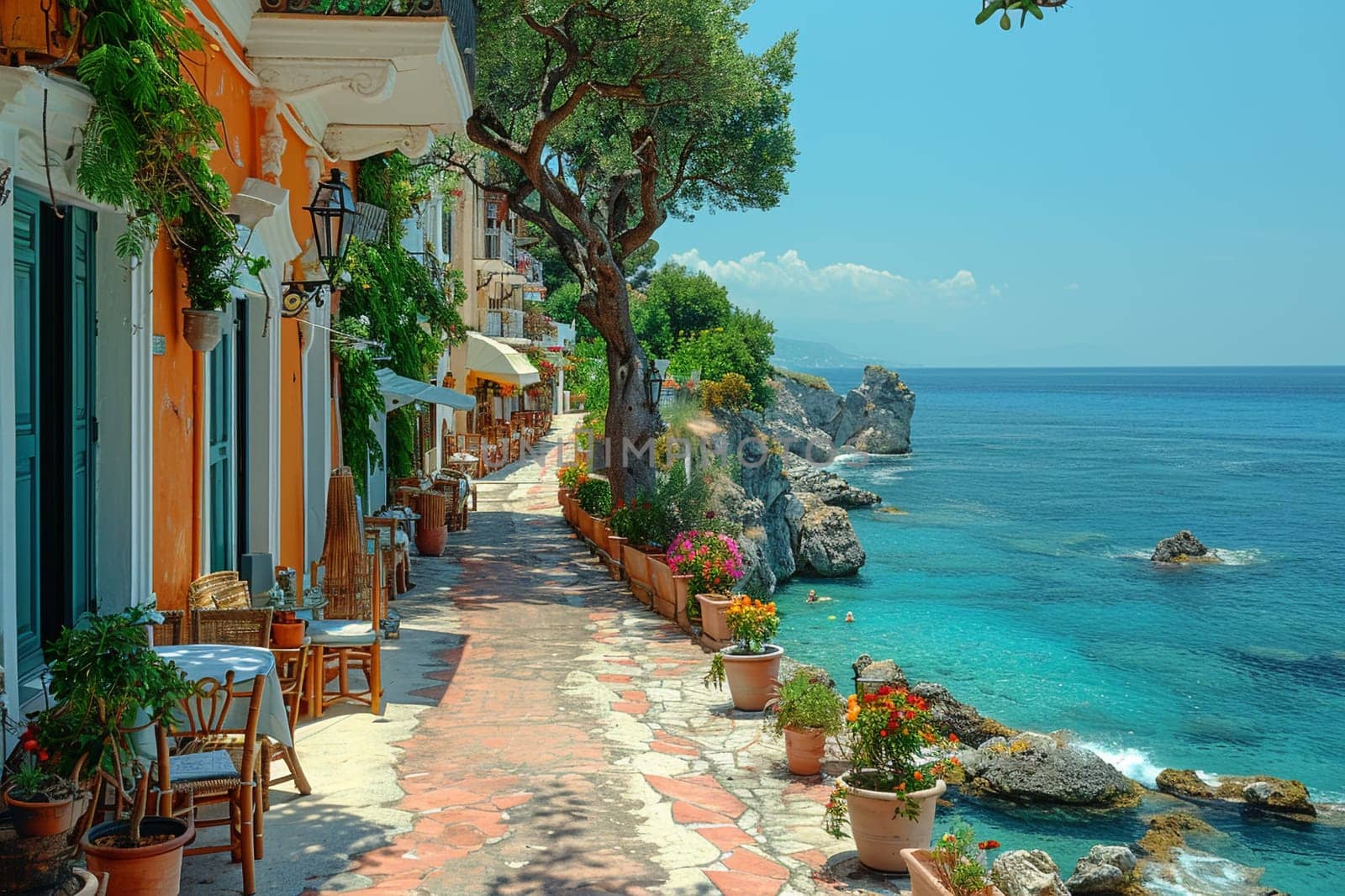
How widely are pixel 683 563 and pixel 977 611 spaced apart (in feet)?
68.7

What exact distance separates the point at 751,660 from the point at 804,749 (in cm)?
158

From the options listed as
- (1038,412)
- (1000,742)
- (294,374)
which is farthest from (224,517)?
(1038,412)

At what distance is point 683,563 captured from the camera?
11.5 meters

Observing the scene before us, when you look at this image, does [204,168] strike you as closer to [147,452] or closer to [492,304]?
[147,452]

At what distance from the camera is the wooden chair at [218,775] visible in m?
4.32

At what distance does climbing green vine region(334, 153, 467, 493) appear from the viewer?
40.4ft

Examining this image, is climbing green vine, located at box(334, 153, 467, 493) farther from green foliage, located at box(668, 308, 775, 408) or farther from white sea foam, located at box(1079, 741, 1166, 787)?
green foliage, located at box(668, 308, 775, 408)

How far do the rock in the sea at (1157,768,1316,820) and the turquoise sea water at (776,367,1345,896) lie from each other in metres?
0.35

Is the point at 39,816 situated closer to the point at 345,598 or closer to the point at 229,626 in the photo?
the point at 229,626

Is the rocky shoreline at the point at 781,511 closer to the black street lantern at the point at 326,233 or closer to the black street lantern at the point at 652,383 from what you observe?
the black street lantern at the point at 652,383

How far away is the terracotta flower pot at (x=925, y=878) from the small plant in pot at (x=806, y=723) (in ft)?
6.29

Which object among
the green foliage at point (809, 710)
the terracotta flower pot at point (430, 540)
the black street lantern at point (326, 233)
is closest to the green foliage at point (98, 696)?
the green foliage at point (809, 710)

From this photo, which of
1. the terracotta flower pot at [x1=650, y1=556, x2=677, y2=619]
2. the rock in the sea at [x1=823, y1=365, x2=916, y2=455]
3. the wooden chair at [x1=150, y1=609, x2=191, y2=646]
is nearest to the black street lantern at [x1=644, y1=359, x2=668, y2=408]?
the terracotta flower pot at [x1=650, y1=556, x2=677, y2=619]

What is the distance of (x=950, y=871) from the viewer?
443 centimetres
